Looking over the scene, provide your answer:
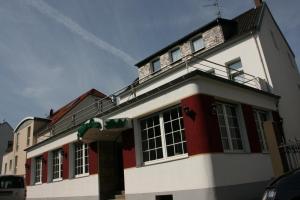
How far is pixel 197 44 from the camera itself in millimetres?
20094

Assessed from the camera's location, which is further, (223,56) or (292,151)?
(223,56)

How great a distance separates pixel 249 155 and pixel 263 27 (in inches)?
370

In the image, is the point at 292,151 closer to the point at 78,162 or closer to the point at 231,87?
the point at 231,87

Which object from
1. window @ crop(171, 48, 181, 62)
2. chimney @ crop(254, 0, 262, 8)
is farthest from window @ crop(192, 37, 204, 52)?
chimney @ crop(254, 0, 262, 8)

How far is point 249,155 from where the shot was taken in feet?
38.0

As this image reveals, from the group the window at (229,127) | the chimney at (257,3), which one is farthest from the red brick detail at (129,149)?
the chimney at (257,3)

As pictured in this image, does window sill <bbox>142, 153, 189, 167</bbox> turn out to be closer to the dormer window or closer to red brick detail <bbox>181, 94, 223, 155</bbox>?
red brick detail <bbox>181, 94, 223, 155</bbox>

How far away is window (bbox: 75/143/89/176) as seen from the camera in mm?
16069

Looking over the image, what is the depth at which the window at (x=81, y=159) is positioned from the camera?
16.1 m

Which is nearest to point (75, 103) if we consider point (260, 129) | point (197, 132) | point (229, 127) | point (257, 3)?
point (257, 3)

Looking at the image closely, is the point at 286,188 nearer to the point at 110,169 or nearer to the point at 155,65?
the point at 110,169

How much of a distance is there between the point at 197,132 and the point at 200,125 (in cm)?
26

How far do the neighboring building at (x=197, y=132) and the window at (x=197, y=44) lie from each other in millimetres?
77

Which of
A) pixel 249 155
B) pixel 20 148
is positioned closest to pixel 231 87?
pixel 249 155
